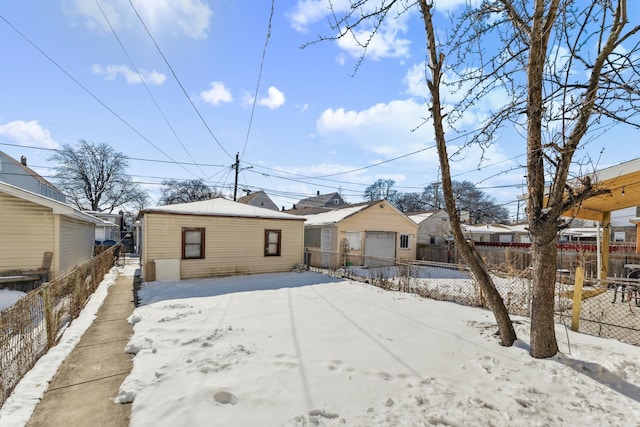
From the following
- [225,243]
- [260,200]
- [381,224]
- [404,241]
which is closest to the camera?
[225,243]

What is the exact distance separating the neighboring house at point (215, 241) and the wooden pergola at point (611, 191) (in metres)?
9.54

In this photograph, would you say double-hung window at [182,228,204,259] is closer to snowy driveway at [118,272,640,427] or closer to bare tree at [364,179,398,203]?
snowy driveway at [118,272,640,427]

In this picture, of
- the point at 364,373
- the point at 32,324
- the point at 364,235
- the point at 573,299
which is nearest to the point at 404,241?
the point at 364,235

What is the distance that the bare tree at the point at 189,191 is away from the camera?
136 feet

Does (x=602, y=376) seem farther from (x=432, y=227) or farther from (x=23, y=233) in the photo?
(x=432, y=227)

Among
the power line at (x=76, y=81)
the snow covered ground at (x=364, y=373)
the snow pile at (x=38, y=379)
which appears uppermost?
A: the power line at (x=76, y=81)

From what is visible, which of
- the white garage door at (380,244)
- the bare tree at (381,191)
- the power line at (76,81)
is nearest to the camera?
the power line at (76,81)

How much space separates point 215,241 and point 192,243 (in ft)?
2.66

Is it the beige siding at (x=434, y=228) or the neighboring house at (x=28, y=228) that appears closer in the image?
the neighboring house at (x=28, y=228)

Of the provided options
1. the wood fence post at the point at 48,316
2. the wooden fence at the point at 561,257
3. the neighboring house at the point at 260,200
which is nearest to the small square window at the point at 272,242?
the wooden fence at the point at 561,257

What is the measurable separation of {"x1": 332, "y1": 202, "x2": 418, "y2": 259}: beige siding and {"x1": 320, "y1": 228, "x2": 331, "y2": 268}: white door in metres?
0.60

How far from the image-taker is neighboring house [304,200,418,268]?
17.1m

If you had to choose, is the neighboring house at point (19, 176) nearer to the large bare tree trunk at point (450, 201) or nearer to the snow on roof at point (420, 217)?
the large bare tree trunk at point (450, 201)

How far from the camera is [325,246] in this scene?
18109mm
